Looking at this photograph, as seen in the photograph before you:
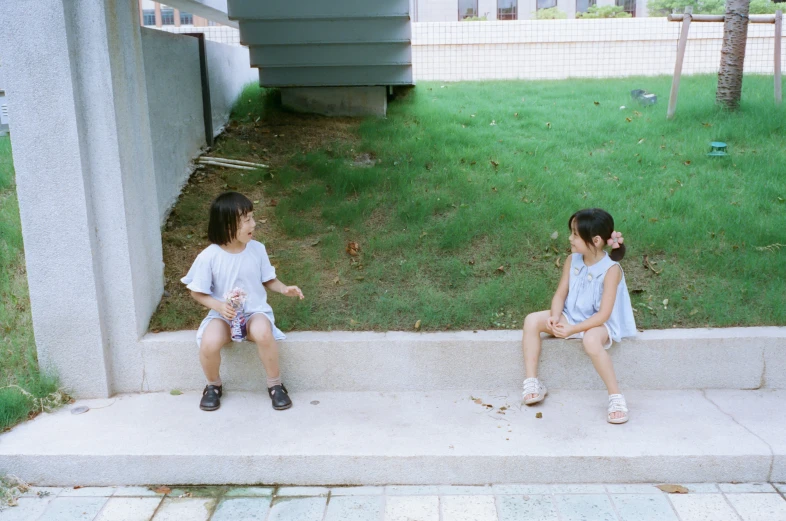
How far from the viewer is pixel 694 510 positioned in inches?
126

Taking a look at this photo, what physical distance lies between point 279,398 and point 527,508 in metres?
1.58

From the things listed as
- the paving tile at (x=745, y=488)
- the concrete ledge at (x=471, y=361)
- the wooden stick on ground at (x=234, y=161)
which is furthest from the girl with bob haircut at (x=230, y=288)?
the wooden stick on ground at (x=234, y=161)

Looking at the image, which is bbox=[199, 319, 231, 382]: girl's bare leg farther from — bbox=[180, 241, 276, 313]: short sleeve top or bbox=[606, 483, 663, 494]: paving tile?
bbox=[606, 483, 663, 494]: paving tile

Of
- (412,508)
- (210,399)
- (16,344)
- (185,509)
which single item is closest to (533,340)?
(412,508)

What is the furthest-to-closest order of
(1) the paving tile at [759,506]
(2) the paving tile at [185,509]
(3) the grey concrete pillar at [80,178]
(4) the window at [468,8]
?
(4) the window at [468,8]
(3) the grey concrete pillar at [80,178]
(2) the paving tile at [185,509]
(1) the paving tile at [759,506]

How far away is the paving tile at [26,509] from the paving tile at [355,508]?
144 cm

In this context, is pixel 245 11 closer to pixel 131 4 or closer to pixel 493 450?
pixel 131 4

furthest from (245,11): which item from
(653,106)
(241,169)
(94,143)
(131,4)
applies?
(653,106)

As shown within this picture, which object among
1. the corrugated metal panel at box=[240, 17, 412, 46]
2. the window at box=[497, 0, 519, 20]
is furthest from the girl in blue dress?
the window at box=[497, 0, 519, 20]

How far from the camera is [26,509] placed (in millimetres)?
3328

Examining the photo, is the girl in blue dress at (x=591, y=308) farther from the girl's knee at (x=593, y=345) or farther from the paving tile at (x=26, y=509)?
the paving tile at (x=26, y=509)

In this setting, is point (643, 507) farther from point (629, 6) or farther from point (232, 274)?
point (629, 6)

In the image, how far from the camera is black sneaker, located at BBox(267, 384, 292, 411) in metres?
3.99

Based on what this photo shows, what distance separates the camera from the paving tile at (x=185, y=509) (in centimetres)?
323
